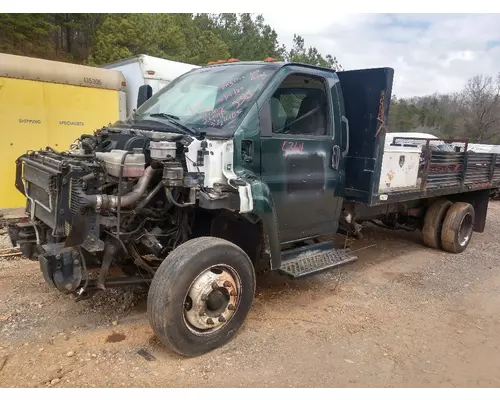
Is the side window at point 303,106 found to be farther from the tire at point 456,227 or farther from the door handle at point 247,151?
the tire at point 456,227

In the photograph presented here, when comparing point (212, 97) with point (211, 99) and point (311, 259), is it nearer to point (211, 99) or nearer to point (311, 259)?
point (211, 99)

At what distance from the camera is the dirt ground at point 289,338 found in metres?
3.22

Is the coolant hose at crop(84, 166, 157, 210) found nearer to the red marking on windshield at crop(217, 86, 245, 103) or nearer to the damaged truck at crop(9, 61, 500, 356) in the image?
the damaged truck at crop(9, 61, 500, 356)

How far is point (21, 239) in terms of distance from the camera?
4.03 m

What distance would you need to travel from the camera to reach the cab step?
13.8ft

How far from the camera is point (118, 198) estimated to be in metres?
3.29

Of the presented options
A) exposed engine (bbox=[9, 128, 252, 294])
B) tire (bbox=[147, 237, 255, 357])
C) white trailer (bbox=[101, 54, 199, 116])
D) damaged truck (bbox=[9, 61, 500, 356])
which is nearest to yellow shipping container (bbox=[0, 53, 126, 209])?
white trailer (bbox=[101, 54, 199, 116])

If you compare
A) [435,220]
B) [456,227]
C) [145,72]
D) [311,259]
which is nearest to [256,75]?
[311,259]

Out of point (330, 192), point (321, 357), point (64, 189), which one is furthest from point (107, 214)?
point (330, 192)

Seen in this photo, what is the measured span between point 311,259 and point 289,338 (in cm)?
97

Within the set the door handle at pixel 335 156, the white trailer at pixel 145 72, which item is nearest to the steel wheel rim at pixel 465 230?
the door handle at pixel 335 156

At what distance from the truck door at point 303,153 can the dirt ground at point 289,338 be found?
86cm

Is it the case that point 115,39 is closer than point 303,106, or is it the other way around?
point 303,106

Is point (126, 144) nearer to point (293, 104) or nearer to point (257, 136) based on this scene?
point (257, 136)
